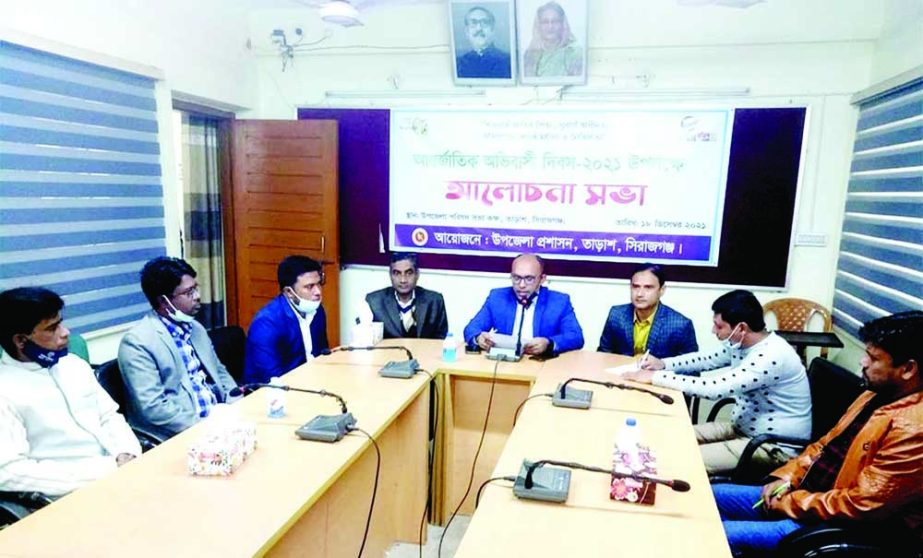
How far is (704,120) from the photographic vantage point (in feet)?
12.1

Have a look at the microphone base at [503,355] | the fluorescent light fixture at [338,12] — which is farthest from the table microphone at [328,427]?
the fluorescent light fixture at [338,12]

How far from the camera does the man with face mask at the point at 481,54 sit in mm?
3742

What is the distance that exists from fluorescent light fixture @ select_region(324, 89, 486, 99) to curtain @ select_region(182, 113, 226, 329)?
3.38 ft


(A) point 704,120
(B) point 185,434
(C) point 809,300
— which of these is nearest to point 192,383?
(B) point 185,434

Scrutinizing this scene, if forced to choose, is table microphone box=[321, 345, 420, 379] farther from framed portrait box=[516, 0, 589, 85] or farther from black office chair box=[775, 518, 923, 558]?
framed portrait box=[516, 0, 589, 85]

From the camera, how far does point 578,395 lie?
212 cm

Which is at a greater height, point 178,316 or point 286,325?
Answer: point 178,316

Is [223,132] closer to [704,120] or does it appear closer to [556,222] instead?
[556,222]

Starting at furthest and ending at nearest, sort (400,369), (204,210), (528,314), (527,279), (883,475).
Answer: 1. (204,210)
2. (528,314)
3. (527,279)
4. (400,369)
5. (883,475)

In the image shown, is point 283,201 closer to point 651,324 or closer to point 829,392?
point 651,324

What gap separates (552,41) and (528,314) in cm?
192

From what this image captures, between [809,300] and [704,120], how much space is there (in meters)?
1.40

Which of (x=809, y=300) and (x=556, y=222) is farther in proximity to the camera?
(x=556, y=222)

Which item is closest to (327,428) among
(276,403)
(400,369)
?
(276,403)
